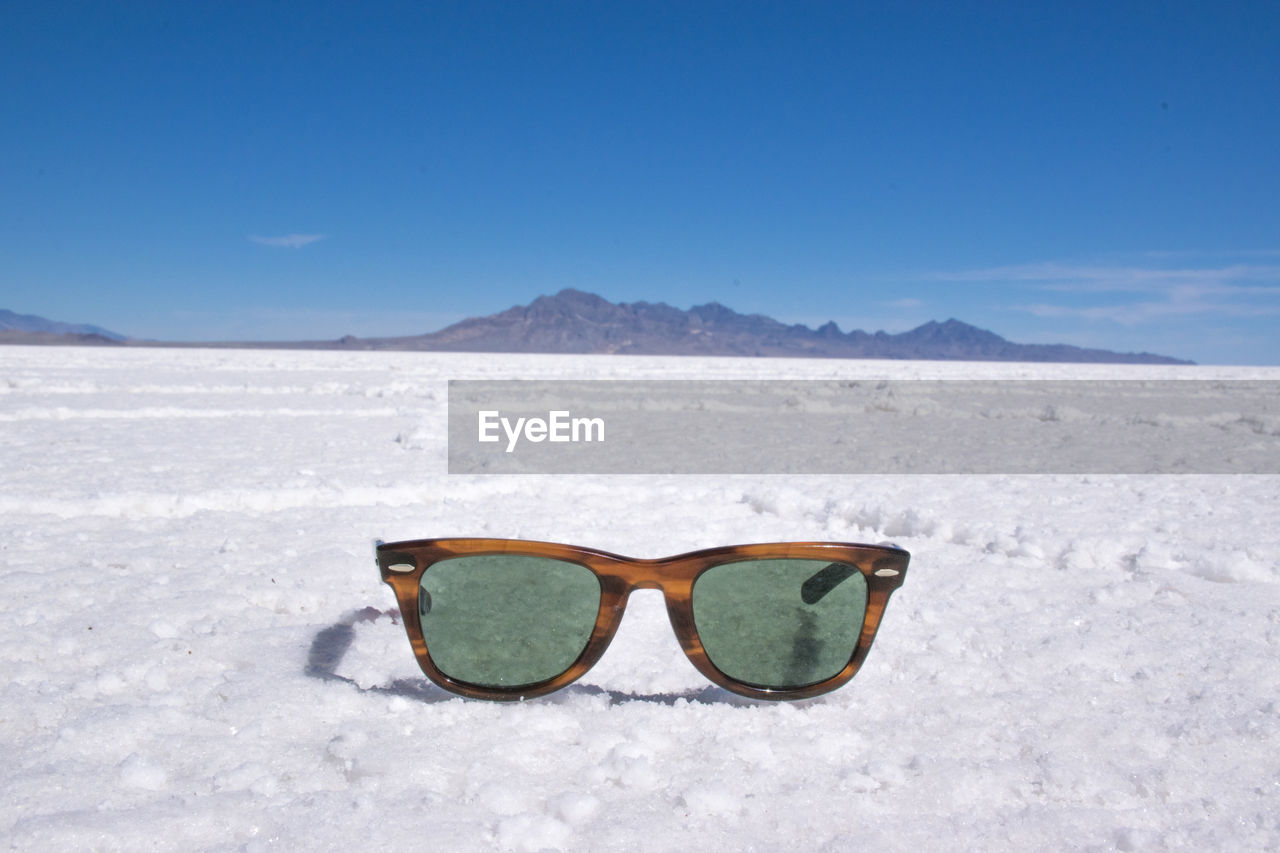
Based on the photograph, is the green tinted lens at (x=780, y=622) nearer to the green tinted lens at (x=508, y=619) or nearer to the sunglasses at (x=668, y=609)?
the sunglasses at (x=668, y=609)

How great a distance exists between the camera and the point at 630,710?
109cm

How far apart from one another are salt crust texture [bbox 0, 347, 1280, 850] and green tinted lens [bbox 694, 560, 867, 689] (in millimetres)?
59

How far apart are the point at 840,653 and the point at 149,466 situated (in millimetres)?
2677

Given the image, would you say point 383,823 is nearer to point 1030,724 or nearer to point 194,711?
point 194,711

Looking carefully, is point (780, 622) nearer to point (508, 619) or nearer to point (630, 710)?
point (630, 710)

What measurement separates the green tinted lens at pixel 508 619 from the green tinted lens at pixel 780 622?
0.17m

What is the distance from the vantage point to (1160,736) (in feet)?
3.35

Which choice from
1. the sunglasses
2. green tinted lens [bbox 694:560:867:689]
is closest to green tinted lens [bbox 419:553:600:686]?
the sunglasses

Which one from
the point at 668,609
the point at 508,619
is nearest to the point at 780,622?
the point at 668,609

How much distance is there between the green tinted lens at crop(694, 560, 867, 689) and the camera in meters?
1.11

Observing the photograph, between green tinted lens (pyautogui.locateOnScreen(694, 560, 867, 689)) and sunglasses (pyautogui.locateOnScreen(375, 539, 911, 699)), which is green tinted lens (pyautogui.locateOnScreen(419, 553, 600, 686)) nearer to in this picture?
sunglasses (pyautogui.locateOnScreen(375, 539, 911, 699))

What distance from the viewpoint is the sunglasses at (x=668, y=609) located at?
108 centimetres

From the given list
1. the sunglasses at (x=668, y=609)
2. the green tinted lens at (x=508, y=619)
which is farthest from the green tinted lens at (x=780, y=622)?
the green tinted lens at (x=508, y=619)

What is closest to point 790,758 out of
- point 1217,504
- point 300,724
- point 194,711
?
point 300,724
